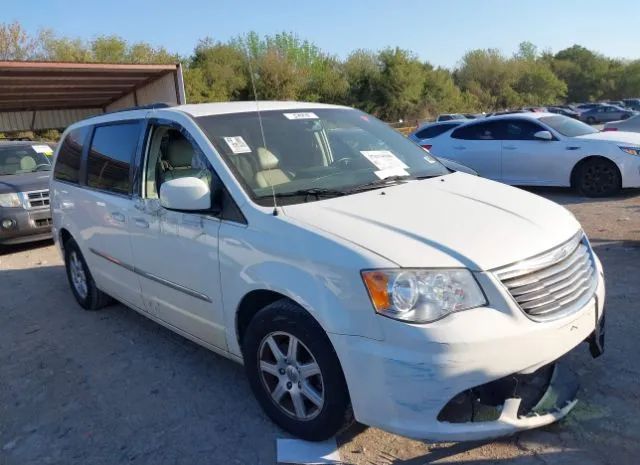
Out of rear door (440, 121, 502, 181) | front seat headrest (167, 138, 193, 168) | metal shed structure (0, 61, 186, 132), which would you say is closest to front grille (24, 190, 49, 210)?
front seat headrest (167, 138, 193, 168)

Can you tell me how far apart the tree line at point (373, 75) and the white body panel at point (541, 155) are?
1022 cm

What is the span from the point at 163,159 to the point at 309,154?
113cm

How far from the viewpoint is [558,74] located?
266 feet

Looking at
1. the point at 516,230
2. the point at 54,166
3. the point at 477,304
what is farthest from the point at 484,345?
the point at 54,166

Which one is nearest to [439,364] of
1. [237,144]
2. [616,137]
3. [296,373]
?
[296,373]

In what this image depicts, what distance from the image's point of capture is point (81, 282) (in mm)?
5434

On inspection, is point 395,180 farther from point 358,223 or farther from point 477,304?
point 477,304

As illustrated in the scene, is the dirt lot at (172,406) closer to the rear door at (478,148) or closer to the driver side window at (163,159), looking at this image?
the driver side window at (163,159)

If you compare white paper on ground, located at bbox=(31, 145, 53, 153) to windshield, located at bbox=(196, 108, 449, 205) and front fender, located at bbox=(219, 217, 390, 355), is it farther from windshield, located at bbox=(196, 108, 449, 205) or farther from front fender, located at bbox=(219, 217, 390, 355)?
front fender, located at bbox=(219, 217, 390, 355)

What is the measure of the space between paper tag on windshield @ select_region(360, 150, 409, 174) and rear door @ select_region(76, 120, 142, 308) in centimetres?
169

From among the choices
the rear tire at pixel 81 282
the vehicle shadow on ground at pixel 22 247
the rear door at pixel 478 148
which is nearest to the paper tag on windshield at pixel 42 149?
the vehicle shadow on ground at pixel 22 247

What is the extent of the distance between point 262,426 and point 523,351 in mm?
1517

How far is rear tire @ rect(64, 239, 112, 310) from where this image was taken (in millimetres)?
5242

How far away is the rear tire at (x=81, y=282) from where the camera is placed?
17.2 ft
